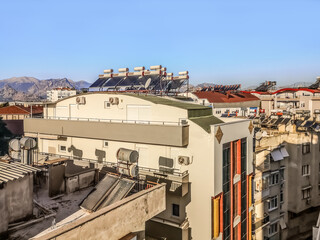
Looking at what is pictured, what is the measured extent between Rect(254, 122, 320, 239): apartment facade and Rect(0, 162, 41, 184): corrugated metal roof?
2176cm

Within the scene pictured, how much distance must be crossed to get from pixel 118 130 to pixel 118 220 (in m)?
10.2

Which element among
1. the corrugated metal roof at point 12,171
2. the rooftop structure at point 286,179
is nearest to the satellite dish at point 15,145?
the corrugated metal roof at point 12,171

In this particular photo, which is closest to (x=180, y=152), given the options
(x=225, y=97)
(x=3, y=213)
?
(x=3, y=213)

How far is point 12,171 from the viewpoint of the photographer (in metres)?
11.4

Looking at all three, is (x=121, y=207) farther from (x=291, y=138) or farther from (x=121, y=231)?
(x=291, y=138)

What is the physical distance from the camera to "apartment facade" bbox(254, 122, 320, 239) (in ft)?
91.5

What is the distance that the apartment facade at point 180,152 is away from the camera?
699 inches

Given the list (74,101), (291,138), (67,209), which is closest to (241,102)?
(291,138)

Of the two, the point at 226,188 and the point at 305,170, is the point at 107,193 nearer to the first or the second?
the point at 226,188

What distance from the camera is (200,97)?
6700 centimetres

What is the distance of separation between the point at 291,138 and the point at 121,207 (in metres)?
26.8

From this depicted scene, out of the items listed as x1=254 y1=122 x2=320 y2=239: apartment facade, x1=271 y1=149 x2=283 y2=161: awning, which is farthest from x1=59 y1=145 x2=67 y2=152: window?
x1=271 y1=149 x2=283 y2=161: awning

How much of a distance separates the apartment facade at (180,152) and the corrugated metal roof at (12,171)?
773 cm

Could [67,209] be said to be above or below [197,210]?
above
